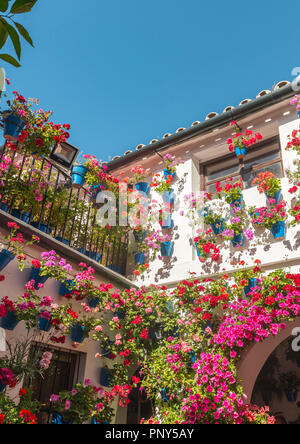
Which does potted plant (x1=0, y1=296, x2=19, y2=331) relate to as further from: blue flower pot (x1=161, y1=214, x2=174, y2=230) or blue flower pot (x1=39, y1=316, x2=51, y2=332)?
blue flower pot (x1=161, y1=214, x2=174, y2=230)

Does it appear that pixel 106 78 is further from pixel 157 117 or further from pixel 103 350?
pixel 103 350

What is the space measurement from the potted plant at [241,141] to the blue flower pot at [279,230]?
1647 millimetres

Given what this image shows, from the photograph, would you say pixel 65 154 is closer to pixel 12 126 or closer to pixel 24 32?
pixel 12 126

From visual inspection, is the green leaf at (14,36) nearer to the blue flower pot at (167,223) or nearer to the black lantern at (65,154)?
the black lantern at (65,154)

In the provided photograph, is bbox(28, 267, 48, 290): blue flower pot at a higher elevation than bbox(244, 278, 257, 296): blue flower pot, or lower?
lower

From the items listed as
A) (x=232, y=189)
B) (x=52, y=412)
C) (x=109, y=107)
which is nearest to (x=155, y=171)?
(x=109, y=107)

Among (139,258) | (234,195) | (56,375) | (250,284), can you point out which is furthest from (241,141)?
(56,375)

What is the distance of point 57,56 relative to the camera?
18.5 feet

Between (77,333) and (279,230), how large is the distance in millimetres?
3505

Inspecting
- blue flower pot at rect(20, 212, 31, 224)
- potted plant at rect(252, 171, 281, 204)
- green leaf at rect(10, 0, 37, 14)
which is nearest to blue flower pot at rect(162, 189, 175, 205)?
potted plant at rect(252, 171, 281, 204)

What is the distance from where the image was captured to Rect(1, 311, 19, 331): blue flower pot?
175 inches

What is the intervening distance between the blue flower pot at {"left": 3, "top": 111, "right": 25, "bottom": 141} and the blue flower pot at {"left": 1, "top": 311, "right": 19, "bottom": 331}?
2.55m

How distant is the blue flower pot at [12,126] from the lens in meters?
5.26
